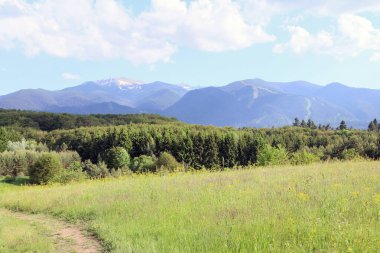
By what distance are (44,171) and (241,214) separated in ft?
110

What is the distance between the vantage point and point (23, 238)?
9.98 metres

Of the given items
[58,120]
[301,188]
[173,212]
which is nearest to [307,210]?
[301,188]

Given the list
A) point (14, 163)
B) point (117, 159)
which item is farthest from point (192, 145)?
point (14, 163)

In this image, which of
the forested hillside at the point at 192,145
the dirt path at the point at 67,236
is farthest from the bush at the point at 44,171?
the forested hillside at the point at 192,145

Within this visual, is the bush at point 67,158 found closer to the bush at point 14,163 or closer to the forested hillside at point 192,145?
the bush at point 14,163

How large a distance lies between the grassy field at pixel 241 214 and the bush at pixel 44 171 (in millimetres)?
25174

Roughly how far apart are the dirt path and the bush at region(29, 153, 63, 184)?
26574mm

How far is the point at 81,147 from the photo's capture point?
101 m

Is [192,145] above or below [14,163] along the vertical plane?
above

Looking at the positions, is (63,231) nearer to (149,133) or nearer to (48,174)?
(48,174)

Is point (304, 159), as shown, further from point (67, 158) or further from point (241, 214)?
point (67, 158)

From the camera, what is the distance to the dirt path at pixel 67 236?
355 inches

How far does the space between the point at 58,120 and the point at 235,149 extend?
11357 centimetres

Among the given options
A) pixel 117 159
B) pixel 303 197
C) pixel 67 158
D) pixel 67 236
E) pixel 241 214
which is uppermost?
pixel 303 197
